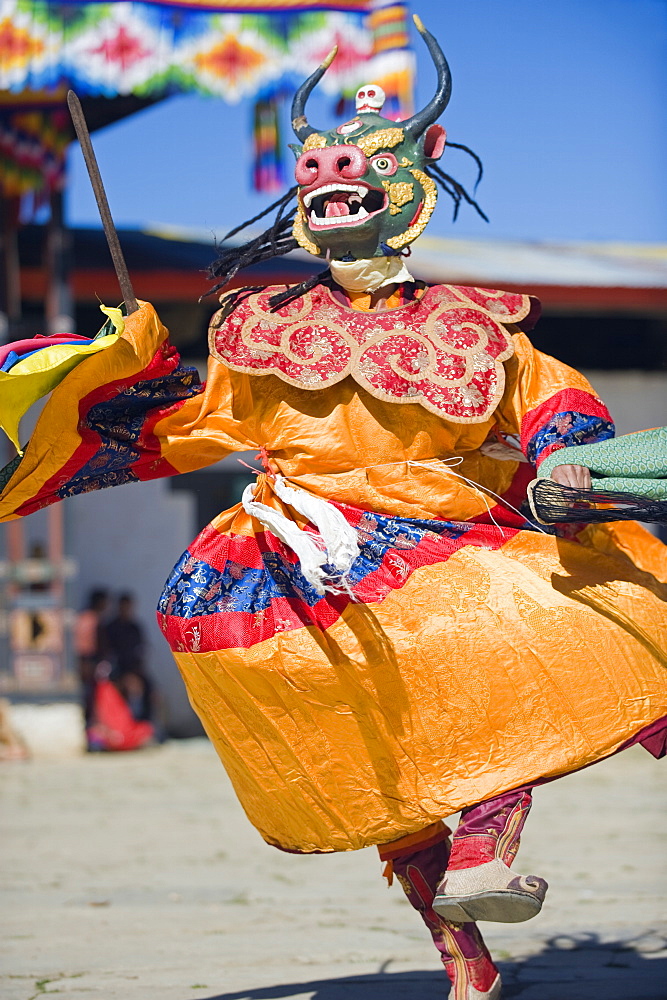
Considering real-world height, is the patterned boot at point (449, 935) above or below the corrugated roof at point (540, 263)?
above

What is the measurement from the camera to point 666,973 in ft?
12.2

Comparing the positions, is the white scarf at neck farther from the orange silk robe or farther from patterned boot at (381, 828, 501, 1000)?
patterned boot at (381, 828, 501, 1000)

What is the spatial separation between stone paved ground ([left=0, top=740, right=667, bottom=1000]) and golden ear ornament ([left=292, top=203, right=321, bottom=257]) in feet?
6.56

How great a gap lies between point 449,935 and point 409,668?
71 centimetres

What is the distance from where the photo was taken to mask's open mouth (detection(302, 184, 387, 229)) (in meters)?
3.21

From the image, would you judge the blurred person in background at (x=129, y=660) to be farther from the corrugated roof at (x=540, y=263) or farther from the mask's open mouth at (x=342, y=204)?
the mask's open mouth at (x=342, y=204)

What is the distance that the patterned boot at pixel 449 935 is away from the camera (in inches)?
122

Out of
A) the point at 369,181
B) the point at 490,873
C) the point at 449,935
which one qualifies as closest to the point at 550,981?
the point at 449,935

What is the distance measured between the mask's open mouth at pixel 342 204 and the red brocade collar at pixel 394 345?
193 mm

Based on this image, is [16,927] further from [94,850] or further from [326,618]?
[326,618]

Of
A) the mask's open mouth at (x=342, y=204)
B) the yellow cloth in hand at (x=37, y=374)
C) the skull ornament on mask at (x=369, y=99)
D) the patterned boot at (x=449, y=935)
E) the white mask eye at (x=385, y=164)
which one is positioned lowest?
the patterned boot at (x=449, y=935)

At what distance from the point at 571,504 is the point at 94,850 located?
3.68m

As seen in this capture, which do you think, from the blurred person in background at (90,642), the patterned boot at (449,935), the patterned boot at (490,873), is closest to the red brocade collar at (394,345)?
the patterned boot at (490,873)

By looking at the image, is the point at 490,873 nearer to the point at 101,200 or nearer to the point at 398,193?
the point at 398,193
